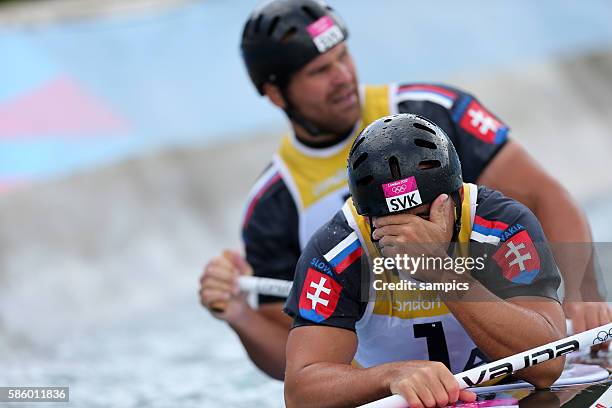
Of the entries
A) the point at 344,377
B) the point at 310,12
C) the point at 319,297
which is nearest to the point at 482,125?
the point at 310,12

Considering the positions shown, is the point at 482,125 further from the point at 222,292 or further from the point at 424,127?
the point at 424,127

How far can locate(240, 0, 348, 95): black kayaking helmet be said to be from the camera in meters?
5.81

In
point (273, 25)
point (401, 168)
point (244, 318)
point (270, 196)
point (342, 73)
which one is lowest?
point (401, 168)

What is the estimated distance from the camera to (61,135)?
10.6 m

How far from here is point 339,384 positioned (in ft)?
12.9

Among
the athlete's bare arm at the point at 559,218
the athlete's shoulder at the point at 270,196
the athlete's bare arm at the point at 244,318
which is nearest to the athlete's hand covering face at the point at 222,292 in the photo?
the athlete's bare arm at the point at 244,318

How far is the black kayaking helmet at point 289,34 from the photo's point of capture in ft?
19.1

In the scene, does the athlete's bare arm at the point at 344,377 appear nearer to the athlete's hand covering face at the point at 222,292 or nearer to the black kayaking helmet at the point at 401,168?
the black kayaking helmet at the point at 401,168

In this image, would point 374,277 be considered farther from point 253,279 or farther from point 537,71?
point 537,71

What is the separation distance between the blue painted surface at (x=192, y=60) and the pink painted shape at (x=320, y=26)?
A: 16.4 ft

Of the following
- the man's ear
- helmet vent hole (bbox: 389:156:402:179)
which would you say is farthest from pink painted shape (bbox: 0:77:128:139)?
helmet vent hole (bbox: 389:156:402:179)

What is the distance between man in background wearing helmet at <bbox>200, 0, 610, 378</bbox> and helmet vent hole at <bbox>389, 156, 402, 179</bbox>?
69.7 inches

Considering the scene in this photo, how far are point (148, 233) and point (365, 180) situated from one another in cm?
653

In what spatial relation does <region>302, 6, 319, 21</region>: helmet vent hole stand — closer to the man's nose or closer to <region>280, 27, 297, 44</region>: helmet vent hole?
<region>280, 27, 297, 44</region>: helmet vent hole
